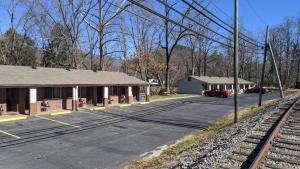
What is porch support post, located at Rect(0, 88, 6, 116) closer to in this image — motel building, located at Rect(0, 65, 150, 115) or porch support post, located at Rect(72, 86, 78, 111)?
motel building, located at Rect(0, 65, 150, 115)

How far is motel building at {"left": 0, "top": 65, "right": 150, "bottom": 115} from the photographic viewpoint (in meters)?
27.4

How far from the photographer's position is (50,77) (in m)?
31.2

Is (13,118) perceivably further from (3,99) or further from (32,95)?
A: (32,95)

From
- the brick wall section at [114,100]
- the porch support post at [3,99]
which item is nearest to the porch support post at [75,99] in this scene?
the porch support post at [3,99]

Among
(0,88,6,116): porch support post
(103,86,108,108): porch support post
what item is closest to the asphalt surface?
(0,88,6,116): porch support post

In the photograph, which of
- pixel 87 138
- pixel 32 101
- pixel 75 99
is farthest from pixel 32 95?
pixel 87 138

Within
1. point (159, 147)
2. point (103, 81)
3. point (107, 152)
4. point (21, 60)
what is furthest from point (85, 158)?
point (21, 60)

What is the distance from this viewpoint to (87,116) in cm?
2806

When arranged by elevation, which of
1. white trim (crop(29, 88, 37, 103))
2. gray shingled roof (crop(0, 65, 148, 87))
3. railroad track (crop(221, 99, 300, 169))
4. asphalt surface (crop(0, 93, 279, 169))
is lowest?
asphalt surface (crop(0, 93, 279, 169))

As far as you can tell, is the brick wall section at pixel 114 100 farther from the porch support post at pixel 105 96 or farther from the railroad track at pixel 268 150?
the railroad track at pixel 268 150

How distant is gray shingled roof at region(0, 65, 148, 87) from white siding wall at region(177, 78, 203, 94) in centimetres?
3162

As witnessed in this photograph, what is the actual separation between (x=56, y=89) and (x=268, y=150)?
23.1 meters

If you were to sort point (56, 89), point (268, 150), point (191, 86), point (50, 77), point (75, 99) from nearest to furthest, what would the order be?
1. point (268, 150)
2. point (50, 77)
3. point (56, 89)
4. point (75, 99)
5. point (191, 86)

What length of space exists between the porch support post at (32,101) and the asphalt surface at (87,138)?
1443mm
